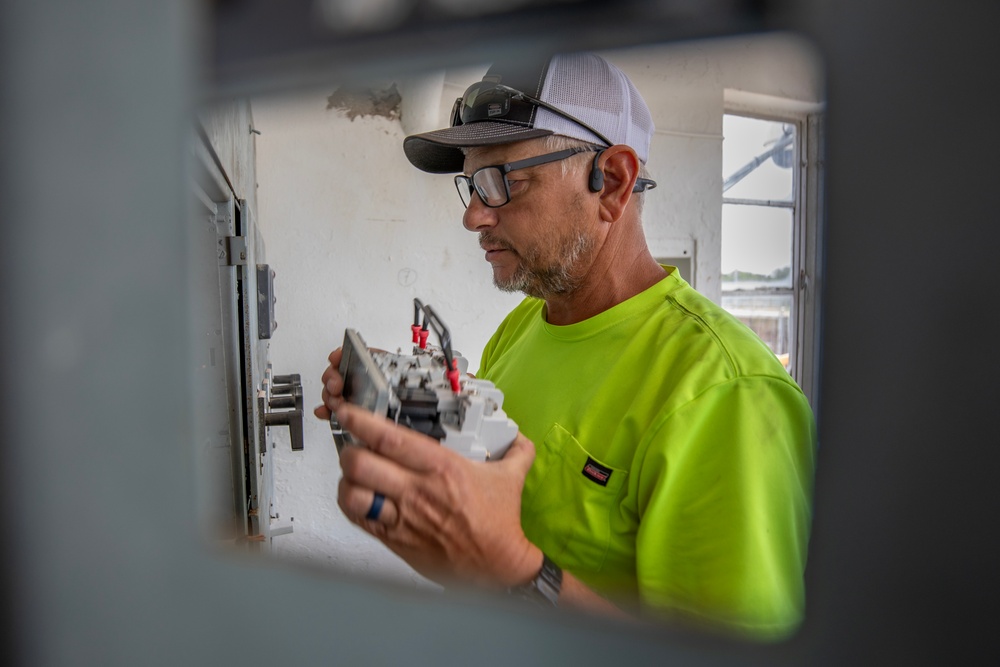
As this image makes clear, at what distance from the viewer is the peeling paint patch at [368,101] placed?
8.63 ft

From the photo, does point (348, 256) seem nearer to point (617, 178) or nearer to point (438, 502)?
point (617, 178)

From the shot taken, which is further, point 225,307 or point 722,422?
point 225,307

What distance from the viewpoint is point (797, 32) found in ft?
0.90

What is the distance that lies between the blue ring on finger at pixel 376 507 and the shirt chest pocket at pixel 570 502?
1.17ft

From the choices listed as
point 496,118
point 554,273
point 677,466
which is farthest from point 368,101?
point 677,466

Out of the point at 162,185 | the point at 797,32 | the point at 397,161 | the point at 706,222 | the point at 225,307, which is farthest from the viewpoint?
the point at 706,222

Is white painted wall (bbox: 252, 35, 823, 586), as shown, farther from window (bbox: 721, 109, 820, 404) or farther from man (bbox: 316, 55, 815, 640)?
man (bbox: 316, 55, 815, 640)

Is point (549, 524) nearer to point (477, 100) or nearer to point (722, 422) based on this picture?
point (722, 422)

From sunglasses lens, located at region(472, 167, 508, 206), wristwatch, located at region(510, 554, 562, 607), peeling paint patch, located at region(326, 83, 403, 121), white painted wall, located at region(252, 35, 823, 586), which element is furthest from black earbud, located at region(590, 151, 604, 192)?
peeling paint patch, located at region(326, 83, 403, 121)

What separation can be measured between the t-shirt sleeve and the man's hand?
164 mm

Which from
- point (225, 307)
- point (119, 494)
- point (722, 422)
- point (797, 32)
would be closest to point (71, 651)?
point (119, 494)

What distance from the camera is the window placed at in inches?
138

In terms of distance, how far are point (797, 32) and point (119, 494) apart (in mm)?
463

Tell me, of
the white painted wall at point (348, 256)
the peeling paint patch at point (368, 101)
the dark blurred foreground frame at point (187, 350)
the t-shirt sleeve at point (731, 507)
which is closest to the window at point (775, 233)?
the white painted wall at point (348, 256)
